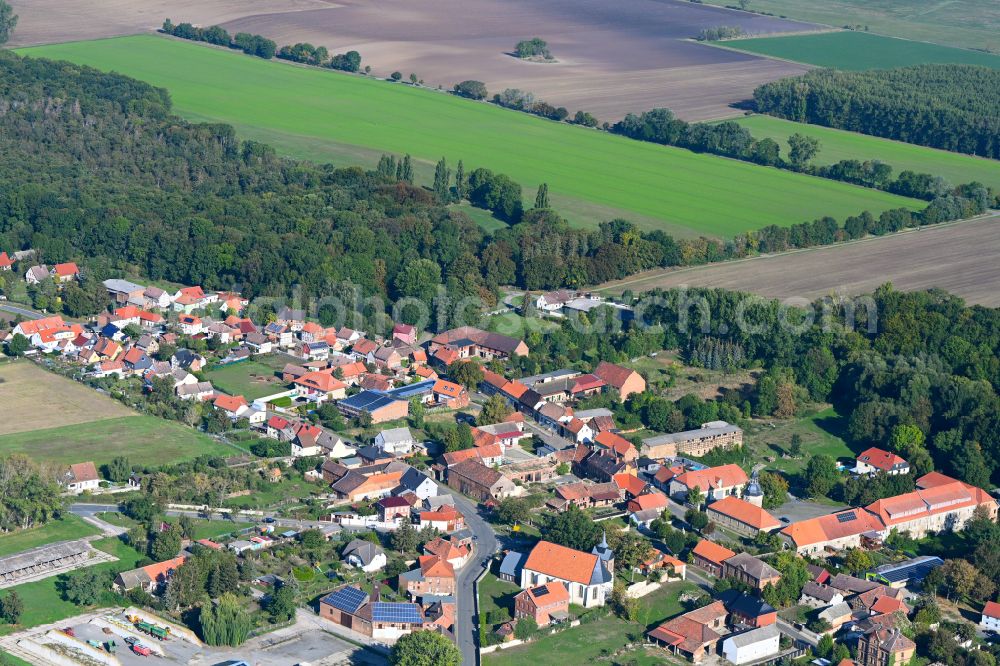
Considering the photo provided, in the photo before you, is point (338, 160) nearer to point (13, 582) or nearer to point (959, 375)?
point (959, 375)

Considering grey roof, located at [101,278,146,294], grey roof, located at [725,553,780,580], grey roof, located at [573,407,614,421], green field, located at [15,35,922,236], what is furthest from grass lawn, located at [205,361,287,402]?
green field, located at [15,35,922,236]

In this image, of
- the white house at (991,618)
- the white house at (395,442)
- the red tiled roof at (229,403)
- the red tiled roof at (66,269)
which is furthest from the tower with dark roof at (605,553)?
the red tiled roof at (66,269)

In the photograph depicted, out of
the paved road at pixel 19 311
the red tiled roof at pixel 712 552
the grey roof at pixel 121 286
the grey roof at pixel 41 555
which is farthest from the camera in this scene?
the grey roof at pixel 121 286

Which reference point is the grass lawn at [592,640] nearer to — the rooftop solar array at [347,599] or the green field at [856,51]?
the rooftop solar array at [347,599]

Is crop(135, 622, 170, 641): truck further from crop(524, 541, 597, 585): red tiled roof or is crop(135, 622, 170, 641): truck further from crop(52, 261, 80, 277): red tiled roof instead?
crop(52, 261, 80, 277): red tiled roof

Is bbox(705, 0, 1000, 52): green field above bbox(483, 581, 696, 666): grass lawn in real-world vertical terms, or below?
above

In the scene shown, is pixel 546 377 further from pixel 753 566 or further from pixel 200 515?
pixel 753 566

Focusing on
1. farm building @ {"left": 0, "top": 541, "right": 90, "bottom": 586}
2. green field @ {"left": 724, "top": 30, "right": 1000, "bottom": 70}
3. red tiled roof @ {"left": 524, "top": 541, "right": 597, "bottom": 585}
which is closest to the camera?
farm building @ {"left": 0, "top": 541, "right": 90, "bottom": 586}

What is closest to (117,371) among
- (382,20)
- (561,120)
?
(561,120)
